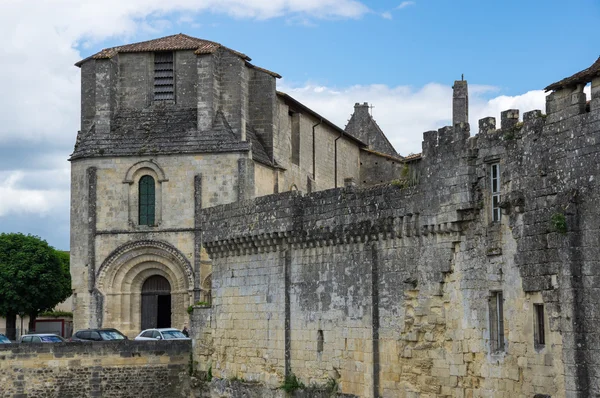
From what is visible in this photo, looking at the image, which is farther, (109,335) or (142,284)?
(142,284)

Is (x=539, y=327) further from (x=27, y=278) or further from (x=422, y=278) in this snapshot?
(x=27, y=278)

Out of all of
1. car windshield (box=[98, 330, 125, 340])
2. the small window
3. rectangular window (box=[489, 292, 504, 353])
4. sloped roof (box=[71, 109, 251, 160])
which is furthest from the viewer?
sloped roof (box=[71, 109, 251, 160])

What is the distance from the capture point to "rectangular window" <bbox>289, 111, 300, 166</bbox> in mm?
48312

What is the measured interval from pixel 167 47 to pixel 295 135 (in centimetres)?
705

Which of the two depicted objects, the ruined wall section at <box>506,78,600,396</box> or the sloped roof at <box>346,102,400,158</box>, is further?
the sloped roof at <box>346,102,400,158</box>

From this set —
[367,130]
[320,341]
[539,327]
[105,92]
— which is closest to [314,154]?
[105,92]

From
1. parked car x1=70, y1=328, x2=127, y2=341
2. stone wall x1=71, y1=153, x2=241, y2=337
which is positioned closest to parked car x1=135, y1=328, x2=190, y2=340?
parked car x1=70, y1=328, x2=127, y2=341

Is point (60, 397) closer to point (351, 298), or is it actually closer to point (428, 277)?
point (351, 298)

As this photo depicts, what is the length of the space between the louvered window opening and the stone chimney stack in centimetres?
1168

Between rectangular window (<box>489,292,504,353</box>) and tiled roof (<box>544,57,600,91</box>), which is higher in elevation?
tiled roof (<box>544,57,600,91</box>)

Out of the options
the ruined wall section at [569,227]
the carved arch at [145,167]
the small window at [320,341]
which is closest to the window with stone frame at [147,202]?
the carved arch at [145,167]

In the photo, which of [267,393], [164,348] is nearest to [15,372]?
[164,348]

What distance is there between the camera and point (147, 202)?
43.9m

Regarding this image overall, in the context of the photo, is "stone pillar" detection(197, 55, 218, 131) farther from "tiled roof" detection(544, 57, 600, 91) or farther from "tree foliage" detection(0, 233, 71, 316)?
"tiled roof" detection(544, 57, 600, 91)
